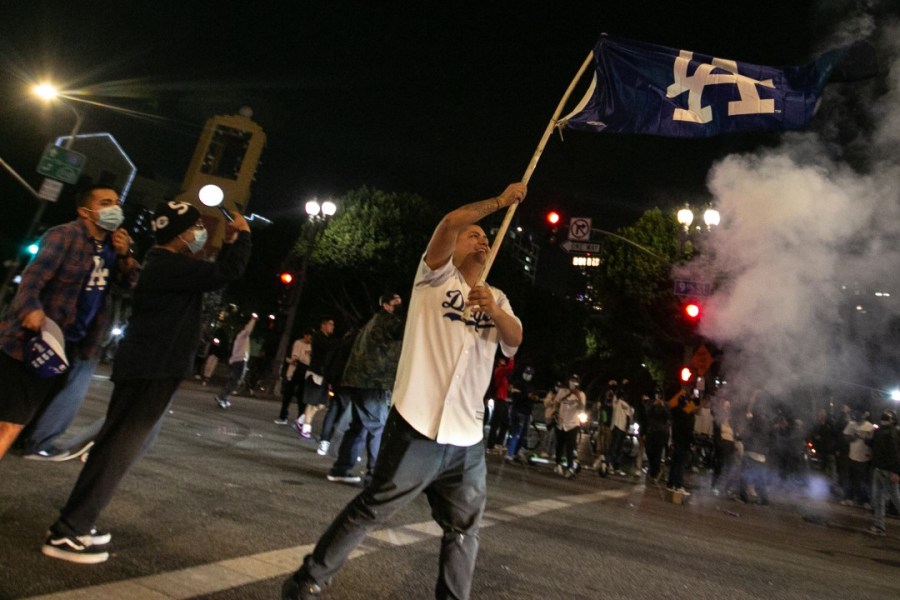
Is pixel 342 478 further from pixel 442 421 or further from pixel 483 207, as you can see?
pixel 483 207

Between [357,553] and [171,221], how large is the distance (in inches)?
86.2

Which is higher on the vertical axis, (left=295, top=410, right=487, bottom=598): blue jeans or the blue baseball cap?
the blue baseball cap

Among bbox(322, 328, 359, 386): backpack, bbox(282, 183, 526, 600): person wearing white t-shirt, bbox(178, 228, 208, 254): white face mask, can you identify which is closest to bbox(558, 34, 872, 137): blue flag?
bbox(282, 183, 526, 600): person wearing white t-shirt

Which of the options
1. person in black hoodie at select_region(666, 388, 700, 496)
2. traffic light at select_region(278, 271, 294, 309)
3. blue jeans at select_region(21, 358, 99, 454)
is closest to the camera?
blue jeans at select_region(21, 358, 99, 454)

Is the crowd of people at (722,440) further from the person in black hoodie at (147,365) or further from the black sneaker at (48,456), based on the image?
the person in black hoodie at (147,365)

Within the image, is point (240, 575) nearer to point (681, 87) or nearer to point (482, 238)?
point (482, 238)

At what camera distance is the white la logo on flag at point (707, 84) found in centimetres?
538

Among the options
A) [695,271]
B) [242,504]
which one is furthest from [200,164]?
[242,504]

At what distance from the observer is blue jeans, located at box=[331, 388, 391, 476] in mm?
5910

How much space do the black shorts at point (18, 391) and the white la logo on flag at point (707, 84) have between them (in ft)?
17.1

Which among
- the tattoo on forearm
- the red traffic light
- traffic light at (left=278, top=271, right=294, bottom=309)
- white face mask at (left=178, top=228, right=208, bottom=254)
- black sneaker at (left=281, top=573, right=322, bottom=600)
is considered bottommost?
black sneaker at (left=281, top=573, right=322, bottom=600)

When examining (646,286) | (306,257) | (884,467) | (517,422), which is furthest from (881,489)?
(646,286)

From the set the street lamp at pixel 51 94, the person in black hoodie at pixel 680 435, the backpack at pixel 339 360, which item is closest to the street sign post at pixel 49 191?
the street lamp at pixel 51 94

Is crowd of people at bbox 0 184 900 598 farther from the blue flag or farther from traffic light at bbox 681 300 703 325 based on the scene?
traffic light at bbox 681 300 703 325
